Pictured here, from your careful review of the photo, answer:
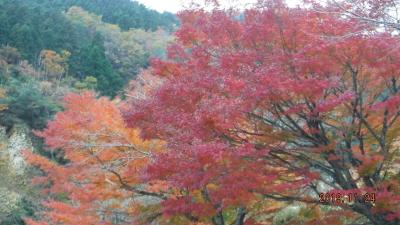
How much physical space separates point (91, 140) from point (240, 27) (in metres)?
4.62

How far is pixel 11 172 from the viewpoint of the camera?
22172 millimetres

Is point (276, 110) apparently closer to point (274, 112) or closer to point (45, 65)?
point (274, 112)

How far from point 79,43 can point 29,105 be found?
51.0 feet

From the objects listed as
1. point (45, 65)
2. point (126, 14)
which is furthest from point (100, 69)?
point (126, 14)

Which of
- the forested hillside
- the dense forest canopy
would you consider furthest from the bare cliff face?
the dense forest canopy

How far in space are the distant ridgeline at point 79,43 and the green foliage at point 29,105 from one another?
575 centimetres

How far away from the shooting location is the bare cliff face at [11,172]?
20.3m

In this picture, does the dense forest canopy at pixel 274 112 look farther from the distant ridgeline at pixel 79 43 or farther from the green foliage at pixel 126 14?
the green foliage at pixel 126 14

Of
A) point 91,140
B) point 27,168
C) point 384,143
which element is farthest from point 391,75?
point 27,168

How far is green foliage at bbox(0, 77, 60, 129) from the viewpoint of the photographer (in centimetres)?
2925

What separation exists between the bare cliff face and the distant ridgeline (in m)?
10.3

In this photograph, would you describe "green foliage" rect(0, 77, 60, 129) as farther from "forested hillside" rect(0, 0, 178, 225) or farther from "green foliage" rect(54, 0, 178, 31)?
"green foliage" rect(54, 0, 178, 31)

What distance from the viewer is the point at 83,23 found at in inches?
1912

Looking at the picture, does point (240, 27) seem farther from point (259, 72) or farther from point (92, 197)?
point (92, 197)
